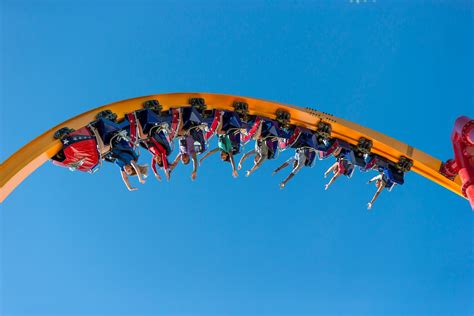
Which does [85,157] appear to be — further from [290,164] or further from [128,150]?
[290,164]

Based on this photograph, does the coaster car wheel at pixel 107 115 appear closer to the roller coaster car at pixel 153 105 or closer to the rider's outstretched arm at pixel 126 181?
the roller coaster car at pixel 153 105

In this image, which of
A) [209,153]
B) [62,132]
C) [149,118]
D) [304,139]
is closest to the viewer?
[62,132]

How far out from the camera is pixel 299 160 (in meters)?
11.4

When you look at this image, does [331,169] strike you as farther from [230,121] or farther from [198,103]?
[198,103]

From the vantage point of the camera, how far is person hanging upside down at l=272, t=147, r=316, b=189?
448 inches

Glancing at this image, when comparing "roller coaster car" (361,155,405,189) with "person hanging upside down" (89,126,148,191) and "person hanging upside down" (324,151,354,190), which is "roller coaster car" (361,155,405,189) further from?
"person hanging upside down" (89,126,148,191)

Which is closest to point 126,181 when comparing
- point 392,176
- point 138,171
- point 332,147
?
point 138,171

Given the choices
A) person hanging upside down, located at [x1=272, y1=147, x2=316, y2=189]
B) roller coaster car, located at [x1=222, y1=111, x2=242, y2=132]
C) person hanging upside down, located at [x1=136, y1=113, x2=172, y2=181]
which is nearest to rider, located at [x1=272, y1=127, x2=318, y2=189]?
person hanging upside down, located at [x1=272, y1=147, x2=316, y2=189]

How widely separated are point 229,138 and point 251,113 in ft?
2.08

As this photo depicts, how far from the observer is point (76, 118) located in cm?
955

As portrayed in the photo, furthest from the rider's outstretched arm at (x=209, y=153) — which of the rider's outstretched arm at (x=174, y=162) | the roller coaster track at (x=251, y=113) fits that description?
the roller coaster track at (x=251, y=113)

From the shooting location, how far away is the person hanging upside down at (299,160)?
11.4m

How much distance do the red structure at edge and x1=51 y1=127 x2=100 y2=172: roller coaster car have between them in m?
7.30

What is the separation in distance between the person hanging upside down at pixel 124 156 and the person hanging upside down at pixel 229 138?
1.31m
